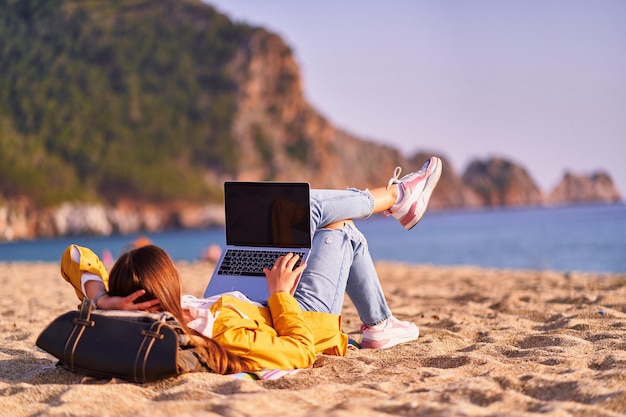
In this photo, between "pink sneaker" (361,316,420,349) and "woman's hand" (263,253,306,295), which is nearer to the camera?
"woman's hand" (263,253,306,295)

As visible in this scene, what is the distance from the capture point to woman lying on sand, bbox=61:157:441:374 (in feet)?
9.89

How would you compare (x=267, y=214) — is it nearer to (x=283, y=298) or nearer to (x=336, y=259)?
(x=336, y=259)

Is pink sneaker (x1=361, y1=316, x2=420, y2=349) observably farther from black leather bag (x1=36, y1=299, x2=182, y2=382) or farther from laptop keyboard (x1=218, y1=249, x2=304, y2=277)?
black leather bag (x1=36, y1=299, x2=182, y2=382)

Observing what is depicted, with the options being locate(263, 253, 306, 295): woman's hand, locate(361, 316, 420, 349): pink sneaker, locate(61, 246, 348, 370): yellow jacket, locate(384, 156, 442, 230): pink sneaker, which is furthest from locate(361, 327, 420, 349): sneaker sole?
locate(263, 253, 306, 295): woman's hand

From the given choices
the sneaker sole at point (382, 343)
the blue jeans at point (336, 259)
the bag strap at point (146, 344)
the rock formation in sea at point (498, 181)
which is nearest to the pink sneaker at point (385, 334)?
the sneaker sole at point (382, 343)

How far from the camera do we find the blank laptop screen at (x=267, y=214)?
3798mm

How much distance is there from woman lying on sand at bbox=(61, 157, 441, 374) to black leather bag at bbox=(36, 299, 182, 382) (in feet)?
0.28

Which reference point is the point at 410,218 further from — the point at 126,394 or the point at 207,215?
the point at 207,215

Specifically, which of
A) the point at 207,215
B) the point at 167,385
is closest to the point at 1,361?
the point at 167,385

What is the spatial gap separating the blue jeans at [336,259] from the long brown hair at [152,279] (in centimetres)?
74

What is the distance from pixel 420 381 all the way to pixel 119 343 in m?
1.27

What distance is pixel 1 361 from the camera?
12.8 feet

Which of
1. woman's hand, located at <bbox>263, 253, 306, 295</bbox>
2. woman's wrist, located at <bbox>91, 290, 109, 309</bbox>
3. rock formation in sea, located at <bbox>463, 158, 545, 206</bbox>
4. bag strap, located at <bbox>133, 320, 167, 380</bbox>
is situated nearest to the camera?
bag strap, located at <bbox>133, 320, 167, 380</bbox>

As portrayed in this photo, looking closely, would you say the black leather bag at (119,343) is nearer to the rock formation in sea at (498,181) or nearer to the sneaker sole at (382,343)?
the sneaker sole at (382,343)
